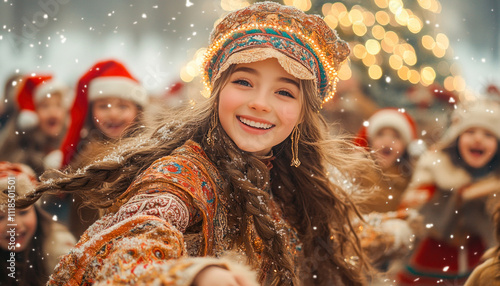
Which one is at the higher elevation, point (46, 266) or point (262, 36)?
point (262, 36)

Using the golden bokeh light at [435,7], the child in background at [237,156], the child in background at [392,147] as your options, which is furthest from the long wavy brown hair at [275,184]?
the golden bokeh light at [435,7]

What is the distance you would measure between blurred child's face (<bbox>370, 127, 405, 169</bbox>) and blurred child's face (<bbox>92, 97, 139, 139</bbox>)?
0.79 meters

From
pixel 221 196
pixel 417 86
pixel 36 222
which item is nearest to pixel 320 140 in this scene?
pixel 221 196

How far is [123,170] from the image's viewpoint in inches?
39.1

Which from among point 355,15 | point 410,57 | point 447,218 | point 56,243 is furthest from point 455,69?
point 56,243

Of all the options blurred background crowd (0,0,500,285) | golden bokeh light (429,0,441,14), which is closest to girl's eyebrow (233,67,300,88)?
blurred background crowd (0,0,500,285)

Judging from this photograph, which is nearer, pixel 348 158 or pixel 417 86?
pixel 348 158

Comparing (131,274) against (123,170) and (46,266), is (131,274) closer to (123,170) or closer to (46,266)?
(123,170)

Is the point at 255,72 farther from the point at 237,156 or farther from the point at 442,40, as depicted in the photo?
the point at 442,40

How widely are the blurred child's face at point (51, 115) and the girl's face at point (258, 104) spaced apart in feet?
1.64

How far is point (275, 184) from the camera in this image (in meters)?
1.16

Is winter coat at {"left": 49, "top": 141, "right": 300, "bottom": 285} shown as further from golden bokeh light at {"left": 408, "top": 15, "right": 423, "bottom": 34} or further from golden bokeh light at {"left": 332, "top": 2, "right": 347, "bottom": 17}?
golden bokeh light at {"left": 408, "top": 15, "right": 423, "bottom": 34}

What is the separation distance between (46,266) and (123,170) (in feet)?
1.51

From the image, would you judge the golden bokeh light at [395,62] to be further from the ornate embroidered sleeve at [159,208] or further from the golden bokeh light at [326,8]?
the ornate embroidered sleeve at [159,208]
